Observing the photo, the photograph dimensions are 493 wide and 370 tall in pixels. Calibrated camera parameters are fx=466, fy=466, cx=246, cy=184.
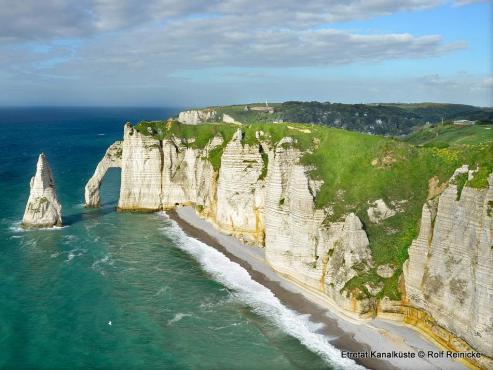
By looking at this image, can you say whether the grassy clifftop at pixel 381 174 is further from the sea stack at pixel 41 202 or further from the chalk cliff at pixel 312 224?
the sea stack at pixel 41 202

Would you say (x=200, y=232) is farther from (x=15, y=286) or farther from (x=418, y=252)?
(x=418, y=252)

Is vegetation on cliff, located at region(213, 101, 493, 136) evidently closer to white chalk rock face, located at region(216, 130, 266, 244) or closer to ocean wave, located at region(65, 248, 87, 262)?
white chalk rock face, located at region(216, 130, 266, 244)

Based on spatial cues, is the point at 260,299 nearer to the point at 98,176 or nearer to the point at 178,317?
the point at 178,317

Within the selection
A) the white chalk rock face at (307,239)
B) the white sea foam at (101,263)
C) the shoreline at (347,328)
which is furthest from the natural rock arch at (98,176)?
the white chalk rock face at (307,239)

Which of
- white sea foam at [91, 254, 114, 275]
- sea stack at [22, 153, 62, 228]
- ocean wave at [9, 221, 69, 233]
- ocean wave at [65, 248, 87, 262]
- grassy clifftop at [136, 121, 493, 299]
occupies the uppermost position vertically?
grassy clifftop at [136, 121, 493, 299]

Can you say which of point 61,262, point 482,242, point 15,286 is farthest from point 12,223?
point 482,242

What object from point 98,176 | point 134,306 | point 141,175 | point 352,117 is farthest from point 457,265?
point 352,117

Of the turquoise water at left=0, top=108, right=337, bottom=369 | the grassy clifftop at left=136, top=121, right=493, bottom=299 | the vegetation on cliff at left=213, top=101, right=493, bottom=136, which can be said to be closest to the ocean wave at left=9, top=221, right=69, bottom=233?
the turquoise water at left=0, top=108, right=337, bottom=369
